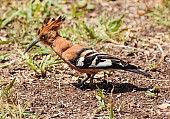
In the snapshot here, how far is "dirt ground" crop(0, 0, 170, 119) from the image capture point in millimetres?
4637

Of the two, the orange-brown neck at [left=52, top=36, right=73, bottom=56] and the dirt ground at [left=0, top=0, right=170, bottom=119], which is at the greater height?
the orange-brown neck at [left=52, top=36, right=73, bottom=56]

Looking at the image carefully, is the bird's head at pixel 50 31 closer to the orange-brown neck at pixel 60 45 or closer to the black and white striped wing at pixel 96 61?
the orange-brown neck at pixel 60 45

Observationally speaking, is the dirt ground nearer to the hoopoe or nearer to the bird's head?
the hoopoe

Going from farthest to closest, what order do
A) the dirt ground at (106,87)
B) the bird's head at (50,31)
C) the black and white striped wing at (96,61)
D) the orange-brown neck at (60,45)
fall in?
the bird's head at (50,31) → the orange-brown neck at (60,45) → the black and white striped wing at (96,61) → the dirt ground at (106,87)

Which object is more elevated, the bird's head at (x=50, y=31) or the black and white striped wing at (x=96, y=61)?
the bird's head at (x=50, y=31)

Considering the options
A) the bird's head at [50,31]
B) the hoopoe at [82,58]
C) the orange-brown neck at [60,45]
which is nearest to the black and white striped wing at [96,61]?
the hoopoe at [82,58]

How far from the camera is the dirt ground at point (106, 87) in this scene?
4637 mm

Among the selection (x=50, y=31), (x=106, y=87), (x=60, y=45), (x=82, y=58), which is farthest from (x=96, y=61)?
(x=50, y=31)

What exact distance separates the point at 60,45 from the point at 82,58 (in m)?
0.35

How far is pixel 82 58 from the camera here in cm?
513

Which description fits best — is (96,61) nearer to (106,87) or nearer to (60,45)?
(106,87)

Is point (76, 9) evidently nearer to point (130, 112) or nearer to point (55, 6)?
point (55, 6)

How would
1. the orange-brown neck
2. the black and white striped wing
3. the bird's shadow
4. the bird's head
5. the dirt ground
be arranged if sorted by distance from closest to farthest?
the dirt ground → the black and white striped wing → the bird's shadow → the orange-brown neck → the bird's head

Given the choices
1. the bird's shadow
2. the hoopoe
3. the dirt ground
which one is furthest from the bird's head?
the bird's shadow
